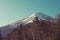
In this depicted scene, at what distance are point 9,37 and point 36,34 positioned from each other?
20.1m

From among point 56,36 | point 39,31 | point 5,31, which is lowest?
point 56,36

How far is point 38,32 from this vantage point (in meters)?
29.3

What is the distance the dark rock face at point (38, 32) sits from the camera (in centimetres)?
2110

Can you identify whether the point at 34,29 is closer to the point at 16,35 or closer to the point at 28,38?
the point at 28,38

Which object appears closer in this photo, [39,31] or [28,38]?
[39,31]

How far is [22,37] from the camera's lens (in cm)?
4422

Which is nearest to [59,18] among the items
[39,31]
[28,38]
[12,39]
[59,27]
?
[59,27]

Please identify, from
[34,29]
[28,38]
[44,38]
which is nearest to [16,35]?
[28,38]

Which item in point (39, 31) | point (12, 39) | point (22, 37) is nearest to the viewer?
point (39, 31)

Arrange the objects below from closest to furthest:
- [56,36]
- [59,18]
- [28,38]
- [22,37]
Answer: [56,36]
[59,18]
[28,38]
[22,37]

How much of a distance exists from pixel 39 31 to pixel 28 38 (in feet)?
33.3

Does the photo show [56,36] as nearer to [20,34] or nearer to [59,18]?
[59,18]

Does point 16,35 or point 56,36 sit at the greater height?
point 16,35

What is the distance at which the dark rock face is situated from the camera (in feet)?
69.2
